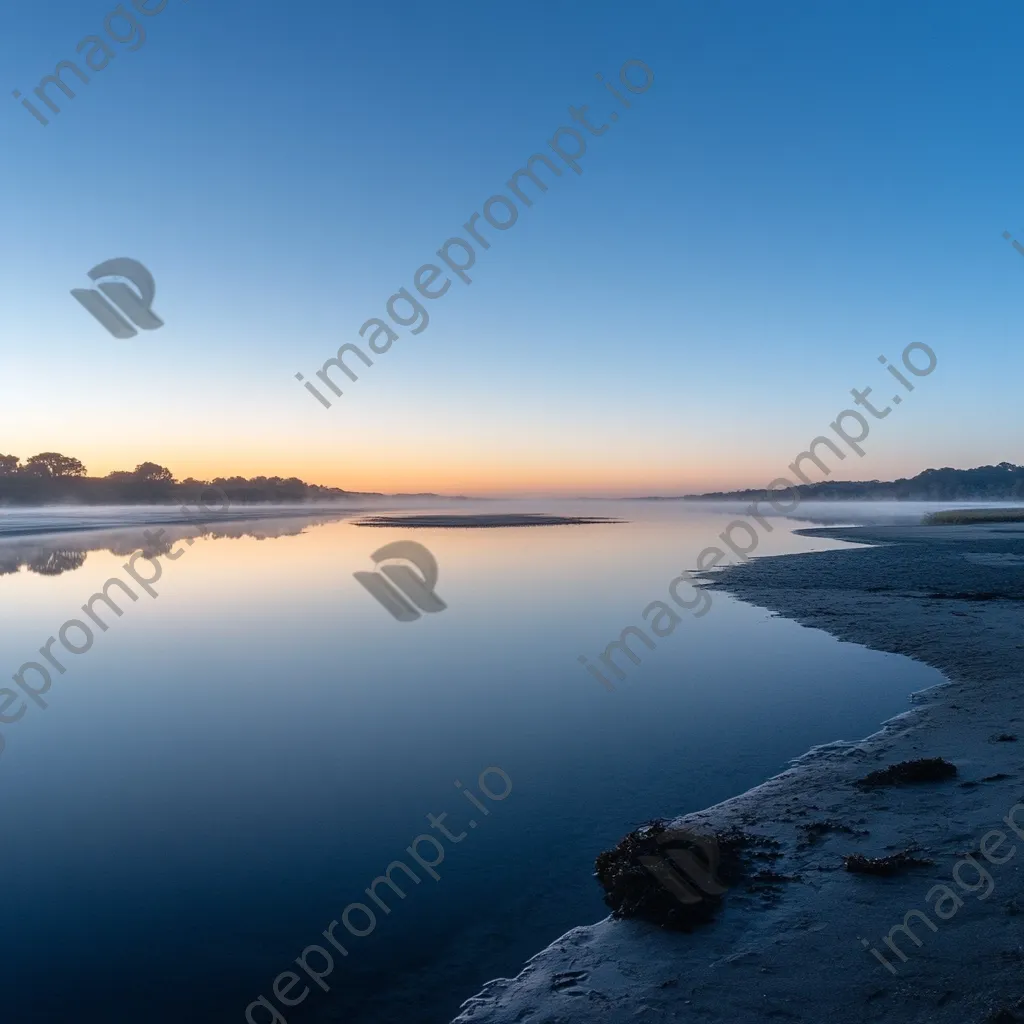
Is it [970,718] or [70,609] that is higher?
[70,609]

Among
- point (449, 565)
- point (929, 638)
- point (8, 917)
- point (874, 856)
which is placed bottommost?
point (929, 638)

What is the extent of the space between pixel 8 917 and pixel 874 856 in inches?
325

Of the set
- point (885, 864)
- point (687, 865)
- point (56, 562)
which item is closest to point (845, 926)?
point (885, 864)

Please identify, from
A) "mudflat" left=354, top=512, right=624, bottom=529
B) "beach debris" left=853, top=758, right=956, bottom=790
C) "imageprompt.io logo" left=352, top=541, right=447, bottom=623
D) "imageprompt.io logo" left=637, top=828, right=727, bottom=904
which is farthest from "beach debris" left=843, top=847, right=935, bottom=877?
"mudflat" left=354, top=512, right=624, bottom=529

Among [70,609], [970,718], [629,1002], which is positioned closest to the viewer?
[629,1002]

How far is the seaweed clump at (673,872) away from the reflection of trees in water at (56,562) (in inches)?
1360

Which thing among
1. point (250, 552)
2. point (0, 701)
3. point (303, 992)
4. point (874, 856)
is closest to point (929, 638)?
point (874, 856)

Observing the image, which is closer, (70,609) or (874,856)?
(874,856)

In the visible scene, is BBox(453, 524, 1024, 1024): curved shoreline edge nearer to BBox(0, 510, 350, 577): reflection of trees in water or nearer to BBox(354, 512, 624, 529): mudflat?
BBox(0, 510, 350, 577): reflection of trees in water

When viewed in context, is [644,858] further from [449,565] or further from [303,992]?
[449,565]

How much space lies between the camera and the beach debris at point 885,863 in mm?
6832

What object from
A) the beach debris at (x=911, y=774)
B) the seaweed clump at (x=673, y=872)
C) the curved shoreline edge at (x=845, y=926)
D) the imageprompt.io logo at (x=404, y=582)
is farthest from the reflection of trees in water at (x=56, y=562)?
the beach debris at (x=911, y=774)

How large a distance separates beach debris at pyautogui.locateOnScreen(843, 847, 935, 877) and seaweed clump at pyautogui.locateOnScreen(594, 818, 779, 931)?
0.75 m

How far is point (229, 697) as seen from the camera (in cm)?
1392
